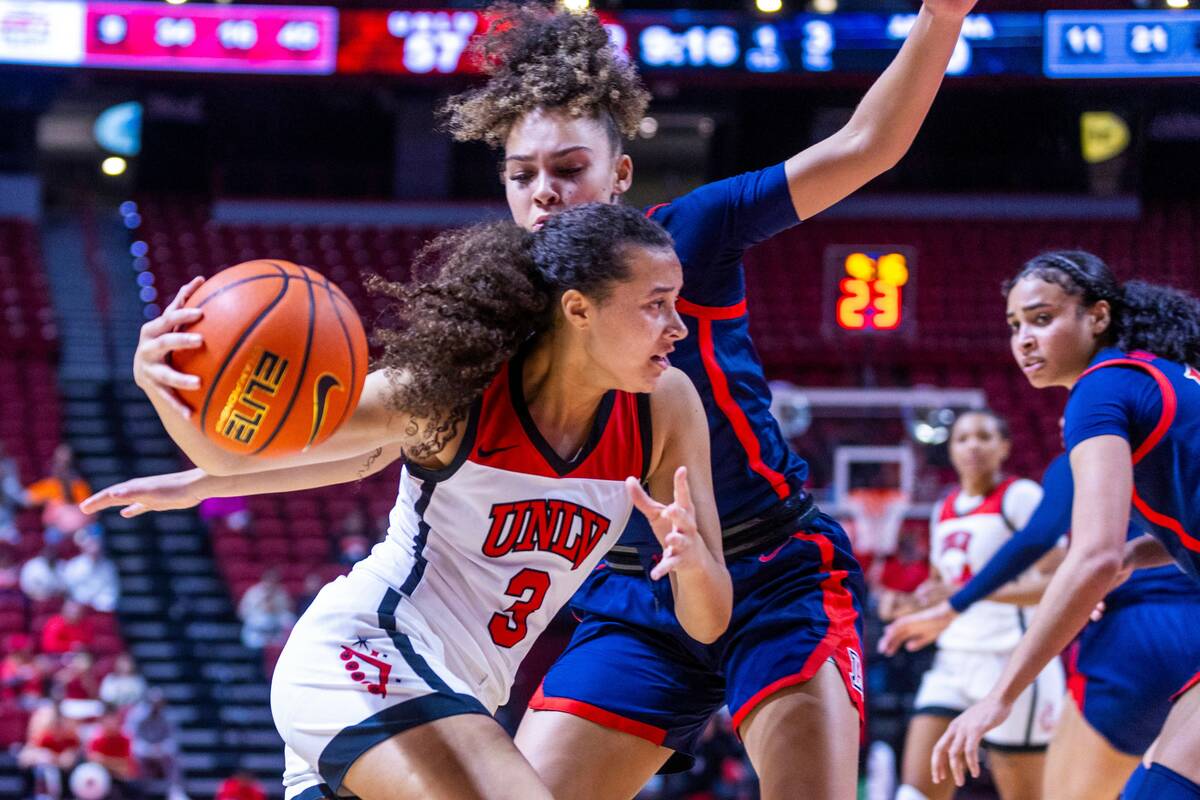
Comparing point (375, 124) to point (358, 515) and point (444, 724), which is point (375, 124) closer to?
point (358, 515)

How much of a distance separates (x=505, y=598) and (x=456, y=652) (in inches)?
5.3

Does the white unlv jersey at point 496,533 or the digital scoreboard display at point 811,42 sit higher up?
the digital scoreboard display at point 811,42

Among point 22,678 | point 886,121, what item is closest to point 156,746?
Result: point 22,678

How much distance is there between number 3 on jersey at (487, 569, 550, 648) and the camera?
8.88ft

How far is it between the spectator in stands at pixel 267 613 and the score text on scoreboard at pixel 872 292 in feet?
18.7

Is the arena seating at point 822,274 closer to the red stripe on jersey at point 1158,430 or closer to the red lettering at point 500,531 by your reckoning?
the red stripe on jersey at point 1158,430

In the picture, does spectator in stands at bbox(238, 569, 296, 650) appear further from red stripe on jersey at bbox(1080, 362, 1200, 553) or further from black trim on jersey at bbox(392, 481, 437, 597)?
black trim on jersey at bbox(392, 481, 437, 597)

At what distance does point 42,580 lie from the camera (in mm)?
11836

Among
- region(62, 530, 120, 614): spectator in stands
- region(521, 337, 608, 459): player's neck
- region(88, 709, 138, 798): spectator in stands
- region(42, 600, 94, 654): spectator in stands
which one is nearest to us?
region(521, 337, 608, 459): player's neck

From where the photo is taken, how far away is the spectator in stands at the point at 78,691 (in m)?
10.5

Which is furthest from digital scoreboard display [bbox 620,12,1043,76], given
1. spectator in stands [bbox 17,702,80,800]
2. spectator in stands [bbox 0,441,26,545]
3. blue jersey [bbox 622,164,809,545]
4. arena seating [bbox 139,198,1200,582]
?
blue jersey [bbox 622,164,809,545]

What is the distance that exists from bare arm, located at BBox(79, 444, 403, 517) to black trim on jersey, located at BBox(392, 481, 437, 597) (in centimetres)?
13

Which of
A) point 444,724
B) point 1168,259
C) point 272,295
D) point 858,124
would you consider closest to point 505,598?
point 444,724

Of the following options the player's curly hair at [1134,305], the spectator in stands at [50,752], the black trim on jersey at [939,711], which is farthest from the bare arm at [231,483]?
the spectator in stands at [50,752]
